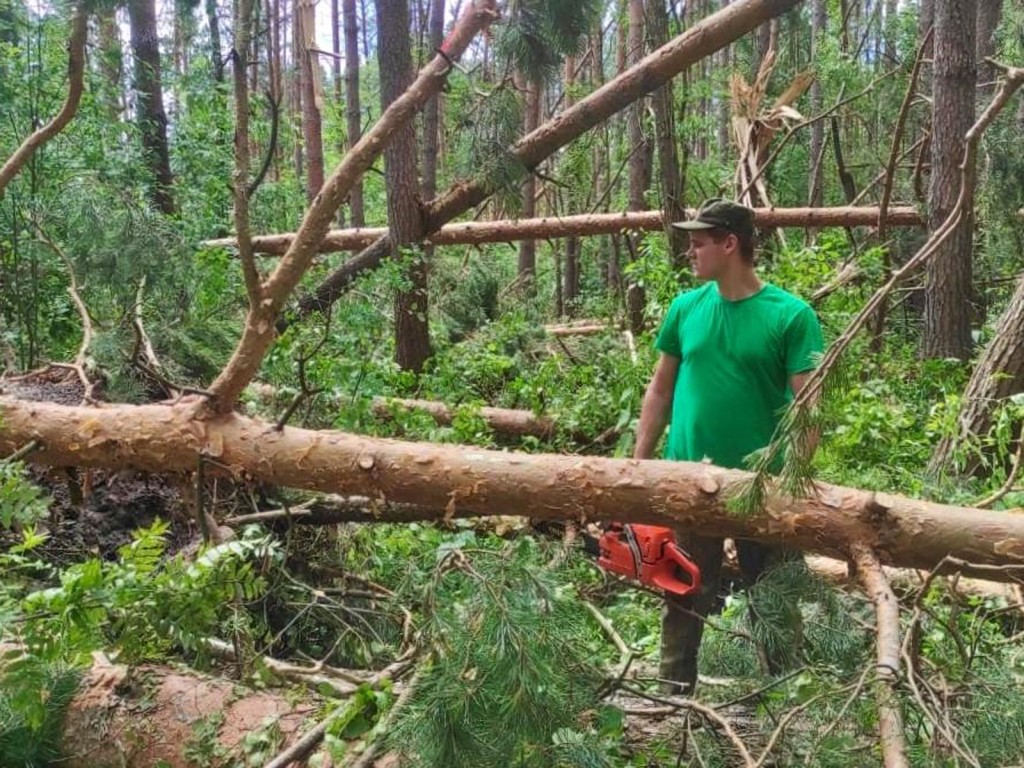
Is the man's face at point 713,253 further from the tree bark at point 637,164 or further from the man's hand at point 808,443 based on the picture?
the tree bark at point 637,164

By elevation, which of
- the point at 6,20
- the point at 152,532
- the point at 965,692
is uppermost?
the point at 6,20

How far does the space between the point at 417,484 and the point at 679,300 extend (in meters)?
1.14

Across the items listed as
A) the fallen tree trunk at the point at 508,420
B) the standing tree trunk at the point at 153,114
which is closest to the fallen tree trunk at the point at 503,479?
the fallen tree trunk at the point at 508,420

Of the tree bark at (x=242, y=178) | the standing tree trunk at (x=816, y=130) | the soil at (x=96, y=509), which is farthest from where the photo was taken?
the standing tree trunk at (x=816, y=130)

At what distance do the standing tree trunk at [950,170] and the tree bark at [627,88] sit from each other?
2290 mm

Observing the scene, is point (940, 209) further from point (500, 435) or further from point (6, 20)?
point (6, 20)

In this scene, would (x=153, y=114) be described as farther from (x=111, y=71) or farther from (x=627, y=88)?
(x=627, y=88)

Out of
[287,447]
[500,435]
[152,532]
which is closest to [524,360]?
[500,435]

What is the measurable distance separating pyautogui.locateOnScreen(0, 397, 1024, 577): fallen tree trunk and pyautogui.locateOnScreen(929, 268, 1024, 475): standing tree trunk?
2.59 metres

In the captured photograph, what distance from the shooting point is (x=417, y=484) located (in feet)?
8.89

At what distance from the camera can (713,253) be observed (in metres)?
2.78

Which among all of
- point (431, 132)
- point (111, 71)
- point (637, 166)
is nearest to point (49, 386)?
point (111, 71)

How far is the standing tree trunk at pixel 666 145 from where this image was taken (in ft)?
22.4

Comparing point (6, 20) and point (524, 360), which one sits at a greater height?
point (6, 20)
